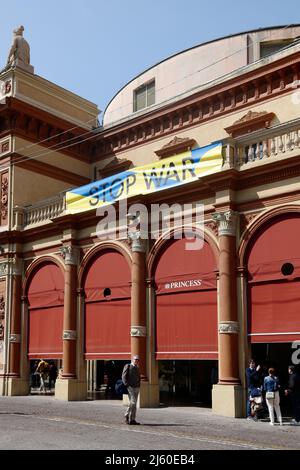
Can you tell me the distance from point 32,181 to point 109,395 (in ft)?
33.1

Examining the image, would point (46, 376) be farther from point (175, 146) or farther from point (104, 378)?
point (175, 146)

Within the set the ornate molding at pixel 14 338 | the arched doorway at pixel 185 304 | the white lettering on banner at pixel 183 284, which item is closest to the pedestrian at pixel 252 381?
the arched doorway at pixel 185 304

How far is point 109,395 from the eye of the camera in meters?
25.3

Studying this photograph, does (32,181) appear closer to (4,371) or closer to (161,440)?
(4,371)

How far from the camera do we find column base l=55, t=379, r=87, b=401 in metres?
22.4

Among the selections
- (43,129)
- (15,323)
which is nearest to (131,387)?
(15,323)

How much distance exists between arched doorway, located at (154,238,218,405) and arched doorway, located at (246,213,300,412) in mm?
1444

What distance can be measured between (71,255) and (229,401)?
9.22 m

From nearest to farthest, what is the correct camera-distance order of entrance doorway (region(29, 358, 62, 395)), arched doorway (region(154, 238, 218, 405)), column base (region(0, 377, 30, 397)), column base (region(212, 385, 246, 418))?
1. column base (region(212, 385, 246, 418))
2. arched doorway (region(154, 238, 218, 405))
3. column base (region(0, 377, 30, 397))
4. entrance doorway (region(29, 358, 62, 395))

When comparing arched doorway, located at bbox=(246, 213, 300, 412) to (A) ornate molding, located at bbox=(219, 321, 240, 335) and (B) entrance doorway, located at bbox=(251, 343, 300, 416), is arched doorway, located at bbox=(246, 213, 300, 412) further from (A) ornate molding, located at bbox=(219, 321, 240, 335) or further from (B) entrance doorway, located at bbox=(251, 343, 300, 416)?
(B) entrance doorway, located at bbox=(251, 343, 300, 416)

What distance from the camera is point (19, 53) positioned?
28688 mm

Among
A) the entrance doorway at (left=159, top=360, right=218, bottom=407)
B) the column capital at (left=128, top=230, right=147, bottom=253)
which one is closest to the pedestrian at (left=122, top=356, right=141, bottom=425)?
the column capital at (left=128, top=230, right=147, bottom=253)

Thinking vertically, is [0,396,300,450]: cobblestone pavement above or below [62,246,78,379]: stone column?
below

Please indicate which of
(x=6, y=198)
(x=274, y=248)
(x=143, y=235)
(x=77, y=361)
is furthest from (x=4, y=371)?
(x=274, y=248)
